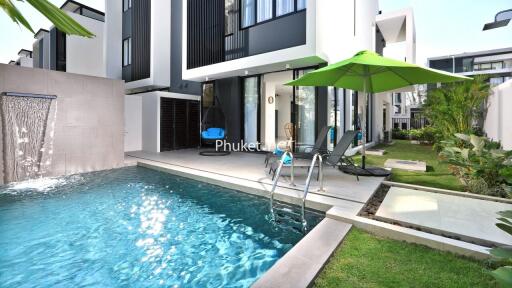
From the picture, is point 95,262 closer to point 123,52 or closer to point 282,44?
point 282,44

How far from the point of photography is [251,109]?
1143 cm

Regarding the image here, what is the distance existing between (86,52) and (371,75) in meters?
17.7

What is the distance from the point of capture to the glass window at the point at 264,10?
9.65 meters

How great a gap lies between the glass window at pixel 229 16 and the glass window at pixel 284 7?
2149mm

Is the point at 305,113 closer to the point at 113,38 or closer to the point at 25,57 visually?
the point at 113,38

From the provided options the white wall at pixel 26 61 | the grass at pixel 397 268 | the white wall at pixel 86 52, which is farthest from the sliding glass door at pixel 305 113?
the white wall at pixel 26 61

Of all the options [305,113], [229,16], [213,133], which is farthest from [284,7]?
[213,133]

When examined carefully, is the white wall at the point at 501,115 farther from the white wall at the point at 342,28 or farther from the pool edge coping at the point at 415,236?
the pool edge coping at the point at 415,236

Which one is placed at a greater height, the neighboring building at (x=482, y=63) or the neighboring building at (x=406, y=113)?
the neighboring building at (x=482, y=63)

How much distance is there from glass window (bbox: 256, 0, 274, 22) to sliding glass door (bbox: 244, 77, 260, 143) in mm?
2242

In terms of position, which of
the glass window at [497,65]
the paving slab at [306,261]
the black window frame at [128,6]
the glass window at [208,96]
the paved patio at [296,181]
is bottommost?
the paving slab at [306,261]

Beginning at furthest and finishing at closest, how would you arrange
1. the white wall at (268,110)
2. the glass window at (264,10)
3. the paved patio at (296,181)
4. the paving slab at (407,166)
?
the white wall at (268,110), the glass window at (264,10), the paving slab at (407,166), the paved patio at (296,181)

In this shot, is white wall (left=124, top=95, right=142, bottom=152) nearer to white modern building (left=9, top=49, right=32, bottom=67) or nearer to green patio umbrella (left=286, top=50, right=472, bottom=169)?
green patio umbrella (left=286, top=50, right=472, bottom=169)

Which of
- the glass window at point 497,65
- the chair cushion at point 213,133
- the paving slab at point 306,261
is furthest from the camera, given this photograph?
the glass window at point 497,65
